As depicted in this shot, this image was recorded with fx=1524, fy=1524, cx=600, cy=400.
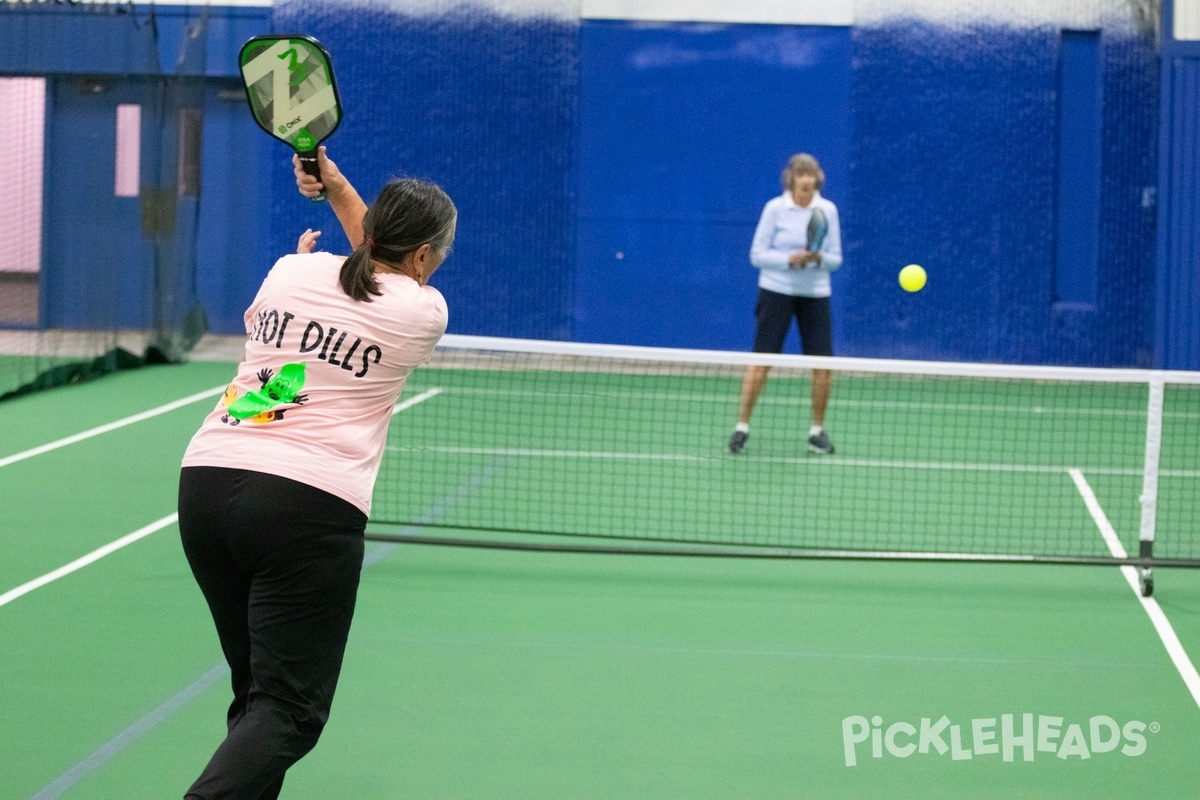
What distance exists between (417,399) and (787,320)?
10.2 feet

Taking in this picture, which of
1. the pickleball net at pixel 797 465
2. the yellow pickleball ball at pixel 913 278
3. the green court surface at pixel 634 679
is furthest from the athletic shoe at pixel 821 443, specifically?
the green court surface at pixel 634 679

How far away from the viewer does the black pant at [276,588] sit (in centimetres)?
298

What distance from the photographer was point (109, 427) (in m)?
9.91

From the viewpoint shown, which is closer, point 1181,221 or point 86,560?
point 86,560

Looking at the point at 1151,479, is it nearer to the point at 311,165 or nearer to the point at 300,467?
the point at 311,165

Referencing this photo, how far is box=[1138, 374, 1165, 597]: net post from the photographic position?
6008 millimetres

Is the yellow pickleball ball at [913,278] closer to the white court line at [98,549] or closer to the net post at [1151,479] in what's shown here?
the white court line at [98,549]

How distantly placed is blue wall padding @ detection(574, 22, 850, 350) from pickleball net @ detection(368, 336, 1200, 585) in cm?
151

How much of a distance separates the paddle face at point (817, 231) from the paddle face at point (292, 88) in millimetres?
5479

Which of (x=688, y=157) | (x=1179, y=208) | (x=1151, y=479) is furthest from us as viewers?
(x=688, y=157)

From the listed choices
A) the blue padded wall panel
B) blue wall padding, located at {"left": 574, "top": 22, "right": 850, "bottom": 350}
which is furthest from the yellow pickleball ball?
the blue padded wall panel

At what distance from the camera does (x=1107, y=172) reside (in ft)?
45.0

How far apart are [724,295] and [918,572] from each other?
302 inches

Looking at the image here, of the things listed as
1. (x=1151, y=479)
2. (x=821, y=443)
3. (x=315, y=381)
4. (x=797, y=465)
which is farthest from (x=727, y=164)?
(x=315, y=381)
